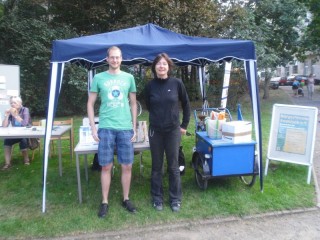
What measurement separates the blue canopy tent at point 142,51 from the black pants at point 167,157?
1.06 m

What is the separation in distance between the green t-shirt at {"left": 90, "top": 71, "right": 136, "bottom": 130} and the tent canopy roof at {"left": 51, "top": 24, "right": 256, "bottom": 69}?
0.47 meters

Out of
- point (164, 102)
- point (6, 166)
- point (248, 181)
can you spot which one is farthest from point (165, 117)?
point (6, 166)

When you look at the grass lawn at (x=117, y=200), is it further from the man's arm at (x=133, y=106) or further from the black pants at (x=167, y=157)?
the man's arm at (x=133, y=106)

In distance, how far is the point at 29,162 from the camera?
20.0ft

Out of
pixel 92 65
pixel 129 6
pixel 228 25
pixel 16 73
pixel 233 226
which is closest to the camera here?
pixel 233 226

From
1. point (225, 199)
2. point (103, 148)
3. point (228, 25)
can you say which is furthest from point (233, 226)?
point (228, 25)

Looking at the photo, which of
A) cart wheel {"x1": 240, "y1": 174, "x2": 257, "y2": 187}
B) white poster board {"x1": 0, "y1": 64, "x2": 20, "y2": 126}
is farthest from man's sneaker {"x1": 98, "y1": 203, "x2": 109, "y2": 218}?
white poster board {"x1": 0, "y1": 64, "x2": 20, "y2": 126}

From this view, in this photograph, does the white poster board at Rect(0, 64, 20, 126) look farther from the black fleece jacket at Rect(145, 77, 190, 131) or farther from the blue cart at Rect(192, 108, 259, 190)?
the blue cart at Rect(192, 108, 259, 190)

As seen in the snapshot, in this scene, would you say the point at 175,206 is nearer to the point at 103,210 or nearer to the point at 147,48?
the point at 103,210

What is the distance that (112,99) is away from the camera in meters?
3.64

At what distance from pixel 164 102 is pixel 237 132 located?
3.91ft

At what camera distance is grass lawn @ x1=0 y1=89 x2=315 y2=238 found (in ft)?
12.1

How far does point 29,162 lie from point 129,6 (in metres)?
7.41

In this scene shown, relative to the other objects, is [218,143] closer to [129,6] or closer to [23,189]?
[23,189]
